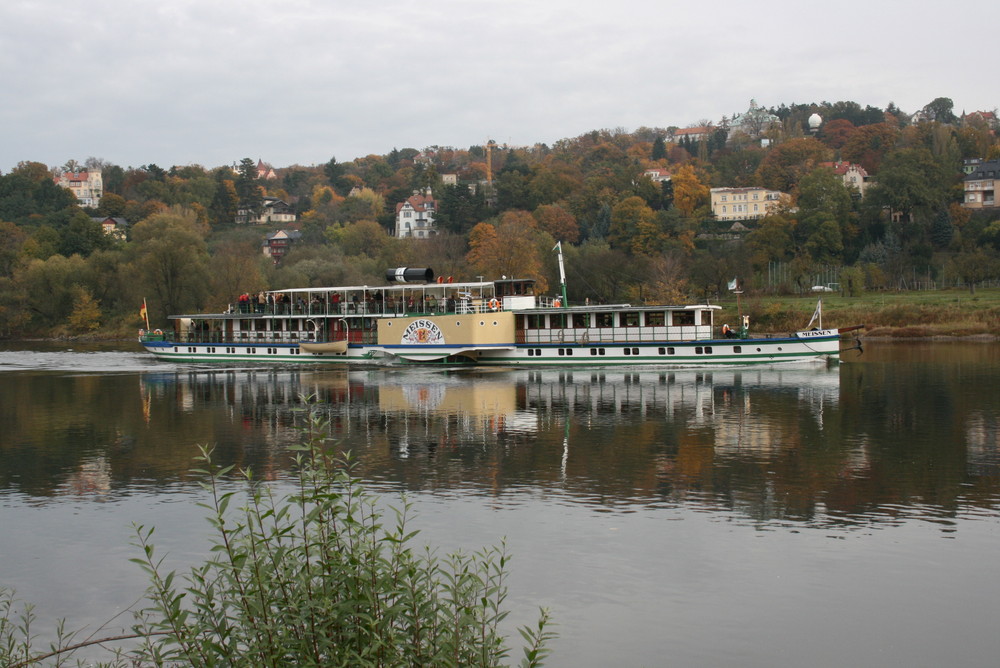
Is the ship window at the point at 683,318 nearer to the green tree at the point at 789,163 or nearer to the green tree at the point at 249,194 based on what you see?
the green tree at the point at 789,163

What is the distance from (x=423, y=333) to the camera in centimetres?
5609

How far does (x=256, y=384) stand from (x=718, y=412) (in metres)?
25.1

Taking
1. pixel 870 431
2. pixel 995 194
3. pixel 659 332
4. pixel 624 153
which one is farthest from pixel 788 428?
pixel 624 153

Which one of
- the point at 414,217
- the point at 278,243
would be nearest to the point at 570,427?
the point at 278,243

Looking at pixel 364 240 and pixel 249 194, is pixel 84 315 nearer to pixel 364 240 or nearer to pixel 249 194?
pixel 364 240

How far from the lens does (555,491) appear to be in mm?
21656

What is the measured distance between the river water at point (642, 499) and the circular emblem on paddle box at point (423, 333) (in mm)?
12614

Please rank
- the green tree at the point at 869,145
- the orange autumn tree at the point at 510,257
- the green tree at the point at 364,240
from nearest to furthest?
the orange autumn tree at the point at 510,257 < the green tree at the point at 364,240 < the green tree at the point at 869,145

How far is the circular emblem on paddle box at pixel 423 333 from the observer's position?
182 feet

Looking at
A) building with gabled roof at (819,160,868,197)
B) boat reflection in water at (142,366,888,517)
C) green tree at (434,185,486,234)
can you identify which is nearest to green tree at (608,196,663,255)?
green tree at (434,185,486,234)

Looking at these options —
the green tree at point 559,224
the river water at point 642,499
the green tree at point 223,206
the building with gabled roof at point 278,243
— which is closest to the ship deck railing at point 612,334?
the river water at point 642,499

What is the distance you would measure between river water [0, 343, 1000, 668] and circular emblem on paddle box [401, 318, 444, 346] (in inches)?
497

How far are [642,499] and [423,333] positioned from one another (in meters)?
36.4

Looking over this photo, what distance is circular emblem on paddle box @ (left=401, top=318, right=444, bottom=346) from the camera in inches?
2190
